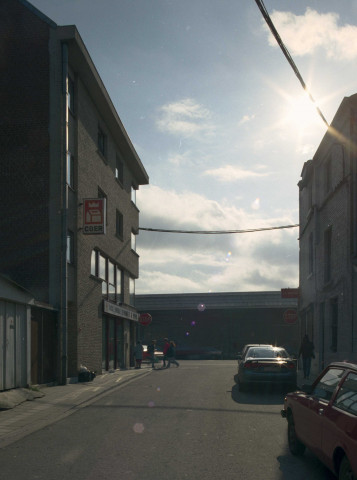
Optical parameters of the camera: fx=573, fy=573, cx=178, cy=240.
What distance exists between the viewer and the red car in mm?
5203

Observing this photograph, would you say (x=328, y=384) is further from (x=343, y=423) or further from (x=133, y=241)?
(x=133, y=241)

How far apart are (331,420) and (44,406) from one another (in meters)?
8.23

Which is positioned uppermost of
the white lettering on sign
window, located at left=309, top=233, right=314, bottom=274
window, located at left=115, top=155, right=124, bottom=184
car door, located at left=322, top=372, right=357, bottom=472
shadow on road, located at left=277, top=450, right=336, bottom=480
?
window, located at left=115, top=155, right=124, bottom=184

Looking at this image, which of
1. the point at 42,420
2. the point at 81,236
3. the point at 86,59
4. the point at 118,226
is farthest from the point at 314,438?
the point at 118,226

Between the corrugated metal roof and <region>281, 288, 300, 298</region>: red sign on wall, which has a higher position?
<region>281, 288, 300, 298</region>: red sign on wall

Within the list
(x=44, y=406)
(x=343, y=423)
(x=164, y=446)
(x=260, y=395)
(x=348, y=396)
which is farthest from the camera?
(x=260, y=395)

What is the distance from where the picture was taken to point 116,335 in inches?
1028

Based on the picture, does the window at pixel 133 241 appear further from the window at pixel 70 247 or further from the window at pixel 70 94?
the window at pixel 70 94

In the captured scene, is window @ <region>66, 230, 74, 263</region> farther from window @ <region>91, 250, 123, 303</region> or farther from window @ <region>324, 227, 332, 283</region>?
window @ <region>324, 227, 332, 283</region>

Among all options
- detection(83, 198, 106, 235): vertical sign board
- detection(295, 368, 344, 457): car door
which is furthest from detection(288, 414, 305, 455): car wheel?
detection(83, 198, 106, 235): vertical sign board

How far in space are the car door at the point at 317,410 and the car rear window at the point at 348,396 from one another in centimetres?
20

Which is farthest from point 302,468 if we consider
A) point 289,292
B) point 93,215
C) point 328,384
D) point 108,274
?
point 289,292

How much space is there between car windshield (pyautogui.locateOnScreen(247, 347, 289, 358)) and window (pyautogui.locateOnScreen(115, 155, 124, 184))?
493 inches

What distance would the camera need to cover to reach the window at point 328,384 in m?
6.20
